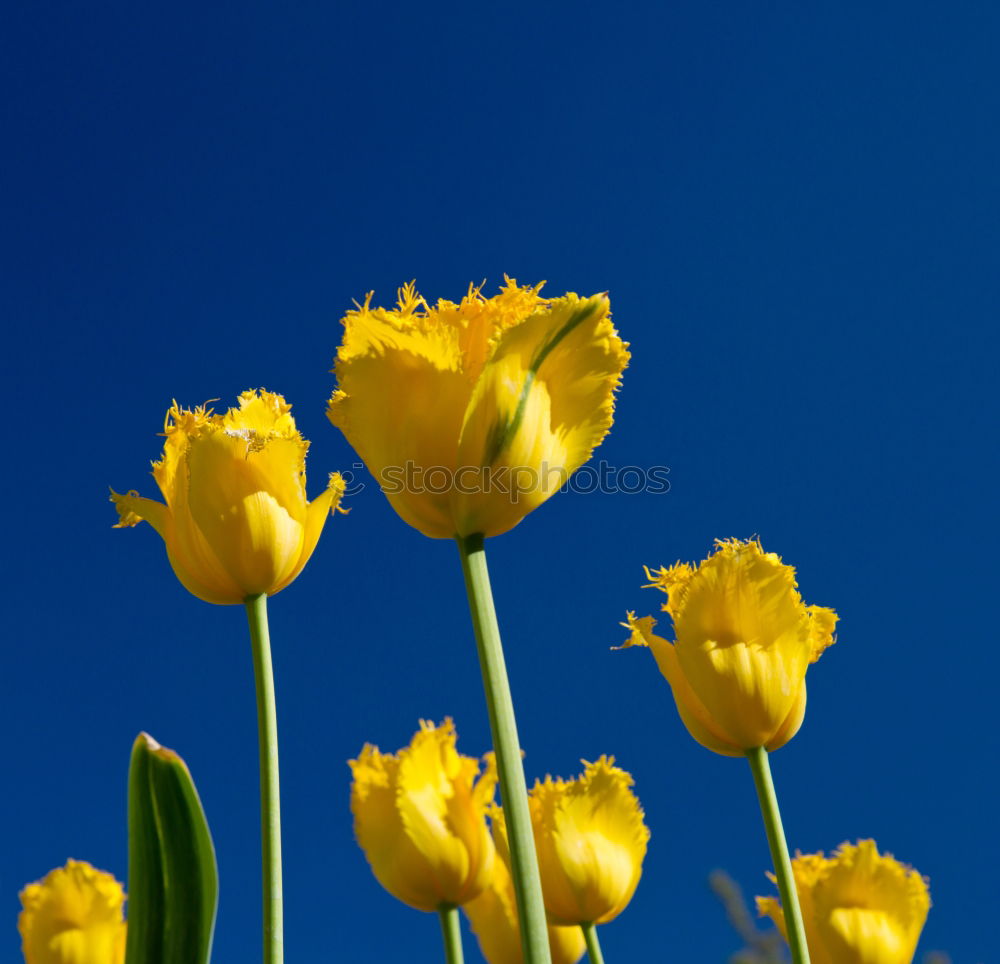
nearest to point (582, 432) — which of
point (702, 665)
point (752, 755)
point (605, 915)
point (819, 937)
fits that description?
point (702, 665)

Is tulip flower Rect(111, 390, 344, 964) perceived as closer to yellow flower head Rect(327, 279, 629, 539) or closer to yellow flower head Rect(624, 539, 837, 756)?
yellow flower head Rect(327, 279, 629, 539)

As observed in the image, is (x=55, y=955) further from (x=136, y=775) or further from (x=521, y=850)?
(x=521, y=850)

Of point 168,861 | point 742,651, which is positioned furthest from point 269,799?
point 742,651

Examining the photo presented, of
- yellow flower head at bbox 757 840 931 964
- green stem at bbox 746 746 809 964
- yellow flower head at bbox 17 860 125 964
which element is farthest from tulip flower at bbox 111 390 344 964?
yellow flower head at bbox 757 840 931 964

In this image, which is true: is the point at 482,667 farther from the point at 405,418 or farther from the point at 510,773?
the point at 405,418

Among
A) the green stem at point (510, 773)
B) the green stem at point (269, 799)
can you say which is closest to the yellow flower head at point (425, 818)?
the green stem at point (269, 799)

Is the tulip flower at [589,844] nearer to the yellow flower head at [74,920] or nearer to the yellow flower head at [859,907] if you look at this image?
the yellow flower head at [859,907]
